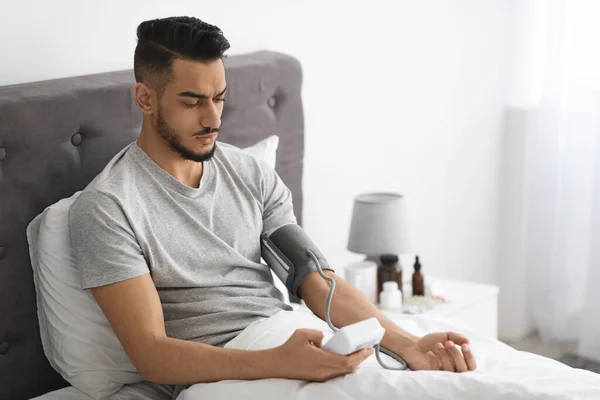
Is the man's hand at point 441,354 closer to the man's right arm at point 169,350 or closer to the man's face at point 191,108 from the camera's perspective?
the man's right arm at point 169,350

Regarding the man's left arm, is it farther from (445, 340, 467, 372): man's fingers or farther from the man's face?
the man's face

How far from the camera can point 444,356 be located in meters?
1.85

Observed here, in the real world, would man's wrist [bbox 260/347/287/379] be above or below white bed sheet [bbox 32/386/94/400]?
above

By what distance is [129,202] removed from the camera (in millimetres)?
1849

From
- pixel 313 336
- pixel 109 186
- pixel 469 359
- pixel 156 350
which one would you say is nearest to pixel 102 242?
pixel 109 186

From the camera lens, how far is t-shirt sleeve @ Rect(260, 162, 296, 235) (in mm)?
2133

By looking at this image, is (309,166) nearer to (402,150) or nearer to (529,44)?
(402,150)

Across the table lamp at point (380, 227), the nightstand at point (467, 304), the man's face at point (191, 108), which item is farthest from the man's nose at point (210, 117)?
the nightstand at point (467, 304)

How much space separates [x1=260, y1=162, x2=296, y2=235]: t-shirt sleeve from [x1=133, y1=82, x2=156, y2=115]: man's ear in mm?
333

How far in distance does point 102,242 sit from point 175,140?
27 cm

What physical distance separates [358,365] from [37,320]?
2.30ft

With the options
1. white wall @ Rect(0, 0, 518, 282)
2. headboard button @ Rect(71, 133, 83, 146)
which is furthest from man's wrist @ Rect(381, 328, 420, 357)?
white wall @ Rect(0, 0, 518, 282)

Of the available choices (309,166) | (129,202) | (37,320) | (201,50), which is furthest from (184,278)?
(309,166)

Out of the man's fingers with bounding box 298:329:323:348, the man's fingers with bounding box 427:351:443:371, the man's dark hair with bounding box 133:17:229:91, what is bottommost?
the man's fingers with bounding box 427:351:443:371
